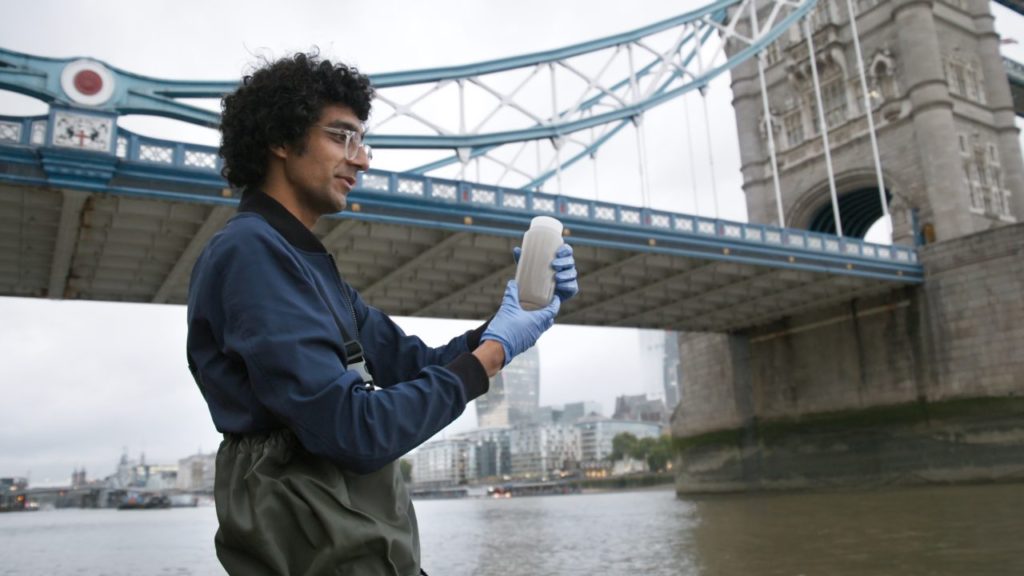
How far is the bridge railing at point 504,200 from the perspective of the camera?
1275 centimetres

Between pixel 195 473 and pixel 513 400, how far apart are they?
66632mm

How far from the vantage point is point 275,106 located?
1567 mm

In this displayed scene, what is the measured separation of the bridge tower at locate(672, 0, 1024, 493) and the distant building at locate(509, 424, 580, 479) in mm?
95285

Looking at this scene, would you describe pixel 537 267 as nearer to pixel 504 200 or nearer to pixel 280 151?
pixel 280 151

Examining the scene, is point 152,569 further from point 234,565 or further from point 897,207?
point 897,207

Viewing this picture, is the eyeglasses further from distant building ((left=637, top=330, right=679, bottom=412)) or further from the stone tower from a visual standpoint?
distant building ((left=637, top=330, right=679, bottom=412))

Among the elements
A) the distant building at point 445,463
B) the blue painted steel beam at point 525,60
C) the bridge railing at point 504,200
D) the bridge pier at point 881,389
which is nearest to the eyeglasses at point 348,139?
the bridge railing at point 504,200

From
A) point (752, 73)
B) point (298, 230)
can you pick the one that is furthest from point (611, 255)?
point (298, 230)

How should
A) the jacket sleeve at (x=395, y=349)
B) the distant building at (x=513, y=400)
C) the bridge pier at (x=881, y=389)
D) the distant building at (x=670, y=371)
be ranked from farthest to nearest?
the distant building at (x=513, y=400) → the distant building at (x=670, y=371) → the bridge pier at (x=881, y=389) → the jacket sleeve at (x=395, y=349)

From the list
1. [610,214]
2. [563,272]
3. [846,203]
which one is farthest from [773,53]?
Result: [563,272]

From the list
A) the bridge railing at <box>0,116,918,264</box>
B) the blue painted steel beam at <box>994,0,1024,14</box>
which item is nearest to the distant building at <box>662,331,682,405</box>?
the blue painted steel beam at <box>994,0,1024,14</box>

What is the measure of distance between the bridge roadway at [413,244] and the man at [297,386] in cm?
1226

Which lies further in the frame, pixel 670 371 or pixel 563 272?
pixel 670 371

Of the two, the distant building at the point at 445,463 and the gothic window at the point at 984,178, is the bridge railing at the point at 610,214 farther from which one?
the distant building at the point at 445,463
